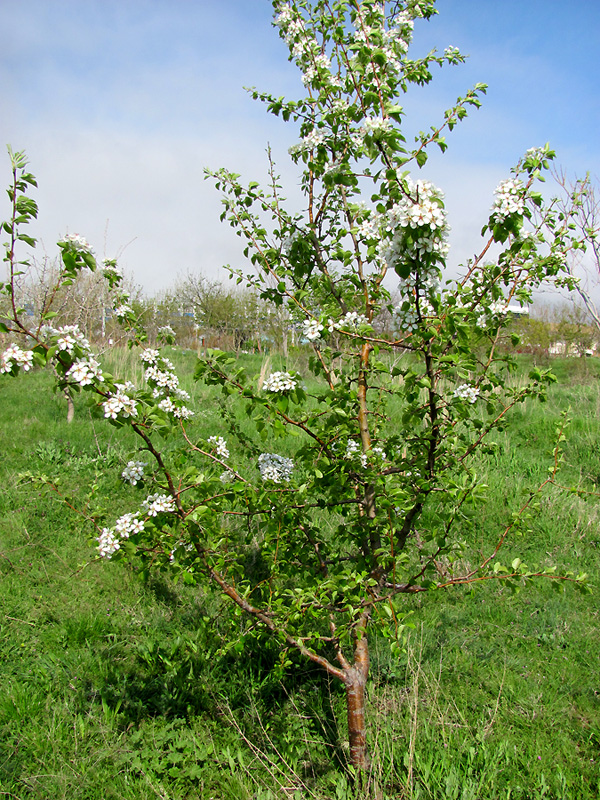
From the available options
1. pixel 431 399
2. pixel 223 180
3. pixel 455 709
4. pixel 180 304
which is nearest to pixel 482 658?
pixel 455 709

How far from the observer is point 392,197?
4.79 ft

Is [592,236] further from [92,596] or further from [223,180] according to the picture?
[92,596]

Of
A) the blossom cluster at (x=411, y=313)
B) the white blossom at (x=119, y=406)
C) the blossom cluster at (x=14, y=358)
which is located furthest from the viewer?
the blossom cluster at (x=411, y=313)

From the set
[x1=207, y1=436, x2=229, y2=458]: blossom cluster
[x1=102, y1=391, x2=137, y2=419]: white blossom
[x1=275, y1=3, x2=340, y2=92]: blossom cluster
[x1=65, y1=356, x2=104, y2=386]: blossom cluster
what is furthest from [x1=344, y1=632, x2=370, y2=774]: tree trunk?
[x1=275, y1=3, x2=340, y2=92]: blossom cluster

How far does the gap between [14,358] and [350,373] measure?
1.31 m

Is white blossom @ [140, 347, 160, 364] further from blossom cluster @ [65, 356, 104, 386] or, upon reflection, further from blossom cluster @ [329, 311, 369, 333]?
blossom cluster @ [329, 311, 369, 333]

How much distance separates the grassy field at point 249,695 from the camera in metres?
2.12

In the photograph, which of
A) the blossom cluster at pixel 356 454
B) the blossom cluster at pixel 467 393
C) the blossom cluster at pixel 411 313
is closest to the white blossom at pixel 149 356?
the blossom cluster at pixel 356 454

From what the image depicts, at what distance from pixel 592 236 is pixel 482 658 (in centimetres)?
236

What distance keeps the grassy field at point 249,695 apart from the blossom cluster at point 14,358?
716 millimetres

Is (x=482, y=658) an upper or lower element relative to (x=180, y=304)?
lower

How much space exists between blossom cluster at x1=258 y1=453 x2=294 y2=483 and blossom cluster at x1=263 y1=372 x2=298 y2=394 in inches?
20.5

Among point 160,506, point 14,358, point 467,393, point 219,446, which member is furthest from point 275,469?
point 14,358

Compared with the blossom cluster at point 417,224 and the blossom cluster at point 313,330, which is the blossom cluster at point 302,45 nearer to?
the blossom cluster at point 417,224
